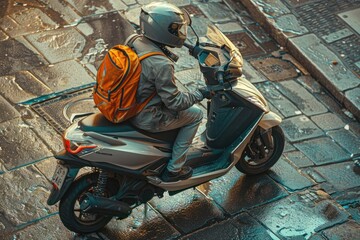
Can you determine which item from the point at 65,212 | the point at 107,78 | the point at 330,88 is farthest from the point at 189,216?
the point at 330,88

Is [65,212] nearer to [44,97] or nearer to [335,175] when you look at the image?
[44,97]

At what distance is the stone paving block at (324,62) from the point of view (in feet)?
29.6

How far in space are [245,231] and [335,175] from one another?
5.50 ft

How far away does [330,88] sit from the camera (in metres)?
9.02

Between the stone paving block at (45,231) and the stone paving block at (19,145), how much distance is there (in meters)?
0.81

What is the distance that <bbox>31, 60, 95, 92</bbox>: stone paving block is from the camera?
804cm

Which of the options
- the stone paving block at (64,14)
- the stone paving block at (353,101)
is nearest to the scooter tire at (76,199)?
the stone paving block at (64,14)

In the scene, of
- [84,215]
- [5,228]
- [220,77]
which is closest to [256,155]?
[220,77]

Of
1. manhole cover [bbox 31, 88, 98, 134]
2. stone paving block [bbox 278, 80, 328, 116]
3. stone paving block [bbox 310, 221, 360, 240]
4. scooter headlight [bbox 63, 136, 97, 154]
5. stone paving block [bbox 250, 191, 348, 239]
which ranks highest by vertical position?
scooter headlight [bbox 63, 136, 97, 154]

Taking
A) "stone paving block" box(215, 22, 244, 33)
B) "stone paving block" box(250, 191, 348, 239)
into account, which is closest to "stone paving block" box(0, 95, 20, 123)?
"stone paving block" box(250, 191, 348, 239)

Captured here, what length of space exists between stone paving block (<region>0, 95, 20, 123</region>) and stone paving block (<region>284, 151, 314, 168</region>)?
285 cm

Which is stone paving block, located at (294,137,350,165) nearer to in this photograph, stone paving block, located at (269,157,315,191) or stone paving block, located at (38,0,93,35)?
stone paving block, located at (269,157,315,191)

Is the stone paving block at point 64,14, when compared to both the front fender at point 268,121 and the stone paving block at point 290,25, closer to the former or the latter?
the stone paving block at point 290,25

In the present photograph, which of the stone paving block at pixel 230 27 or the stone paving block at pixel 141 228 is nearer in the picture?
the stone paving block at pixel 141 228
